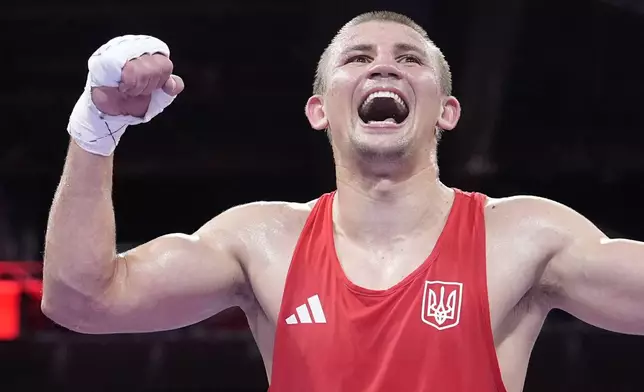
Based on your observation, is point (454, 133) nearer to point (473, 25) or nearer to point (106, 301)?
point (473, 25)

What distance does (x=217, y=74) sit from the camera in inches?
201

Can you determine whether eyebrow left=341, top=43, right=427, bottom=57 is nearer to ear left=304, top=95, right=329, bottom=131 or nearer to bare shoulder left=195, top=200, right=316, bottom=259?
ear left=304, top=95, right=329, bottom=131

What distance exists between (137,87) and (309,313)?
56cm

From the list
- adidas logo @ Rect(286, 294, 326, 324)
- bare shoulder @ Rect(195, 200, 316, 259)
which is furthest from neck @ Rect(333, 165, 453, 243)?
adidas logo @ Rect(286, 294, 326, 324)

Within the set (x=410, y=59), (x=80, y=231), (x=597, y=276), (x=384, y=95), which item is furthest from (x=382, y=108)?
(x=80, y=231)

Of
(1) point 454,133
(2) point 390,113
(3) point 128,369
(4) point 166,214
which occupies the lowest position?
(3) point 128,369

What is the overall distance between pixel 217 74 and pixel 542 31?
1.76 m

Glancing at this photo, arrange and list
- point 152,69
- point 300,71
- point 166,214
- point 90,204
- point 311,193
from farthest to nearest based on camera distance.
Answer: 1. point 166,214
2. point 311,193
3. point 300,71
4. point 90,204
5. point 152,69

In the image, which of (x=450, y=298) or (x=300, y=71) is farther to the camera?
(x=300, y=71)

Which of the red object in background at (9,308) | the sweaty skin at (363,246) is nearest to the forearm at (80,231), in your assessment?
the sweaty skin at (363,246)

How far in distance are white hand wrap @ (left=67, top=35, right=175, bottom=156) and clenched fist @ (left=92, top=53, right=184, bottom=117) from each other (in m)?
0.01

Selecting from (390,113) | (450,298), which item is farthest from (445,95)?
(450,298)

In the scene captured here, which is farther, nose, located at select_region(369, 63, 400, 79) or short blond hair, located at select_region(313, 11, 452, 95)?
short blond hair, located at select_region(313, 11, 452, 95)

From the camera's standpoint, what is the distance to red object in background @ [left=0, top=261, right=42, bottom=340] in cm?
451
